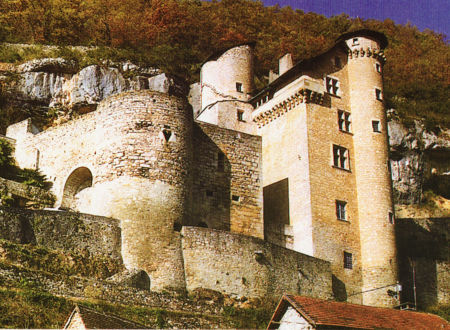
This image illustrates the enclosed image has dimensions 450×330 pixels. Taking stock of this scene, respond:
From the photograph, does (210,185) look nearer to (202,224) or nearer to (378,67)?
(202,224)

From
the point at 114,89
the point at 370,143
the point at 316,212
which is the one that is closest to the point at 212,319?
the point at 316,212

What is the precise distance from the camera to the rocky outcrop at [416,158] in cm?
4322

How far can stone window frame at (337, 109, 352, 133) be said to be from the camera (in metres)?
35.4

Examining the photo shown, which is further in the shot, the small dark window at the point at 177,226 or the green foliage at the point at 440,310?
the green foliage at the point at 440,310

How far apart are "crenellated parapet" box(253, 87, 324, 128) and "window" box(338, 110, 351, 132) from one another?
1.48 metres

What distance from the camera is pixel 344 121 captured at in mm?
35594

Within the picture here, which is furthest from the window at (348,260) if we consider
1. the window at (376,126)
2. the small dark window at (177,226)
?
the small dark window at (177,226)

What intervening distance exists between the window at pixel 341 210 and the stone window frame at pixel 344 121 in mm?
4027

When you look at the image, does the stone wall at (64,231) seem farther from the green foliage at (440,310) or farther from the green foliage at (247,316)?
the green foliage at (440,310)

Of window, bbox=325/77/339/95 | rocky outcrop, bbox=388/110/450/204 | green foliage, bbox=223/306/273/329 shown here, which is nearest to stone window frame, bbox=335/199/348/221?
window, bbox=325/77/339/95

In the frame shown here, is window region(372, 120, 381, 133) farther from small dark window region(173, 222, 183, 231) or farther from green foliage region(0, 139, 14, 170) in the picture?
green foliage region(0, 139, 14, 170)

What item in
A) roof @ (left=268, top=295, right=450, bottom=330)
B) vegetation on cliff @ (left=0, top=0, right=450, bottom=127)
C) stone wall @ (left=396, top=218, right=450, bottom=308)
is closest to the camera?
roof @ (left=268, top=295, right=450, bottom=330)

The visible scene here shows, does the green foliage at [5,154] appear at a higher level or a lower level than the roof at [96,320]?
higher

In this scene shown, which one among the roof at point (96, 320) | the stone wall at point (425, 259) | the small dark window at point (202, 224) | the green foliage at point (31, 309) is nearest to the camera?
the roof at point (96, 320)
